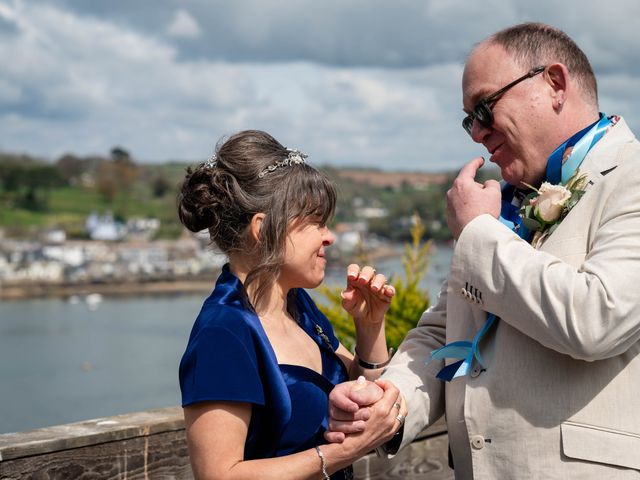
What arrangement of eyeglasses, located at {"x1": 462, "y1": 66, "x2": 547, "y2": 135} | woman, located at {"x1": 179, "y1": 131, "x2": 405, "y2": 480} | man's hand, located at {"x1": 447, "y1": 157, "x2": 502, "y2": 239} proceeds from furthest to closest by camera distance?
1. eyeglasses, located at {"x1": 462, "y1": 66, "x2": 547, "y2": 135}
2. man's hand, located at {"x1": 447, "y1": 157, "x2": 502, "y2": 239}
3. woman, located at {"x1": 179, "y1": 131, "x2": 405, "y2": 480}

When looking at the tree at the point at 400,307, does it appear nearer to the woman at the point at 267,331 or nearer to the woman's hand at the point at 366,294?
the woman's hand at the point at 366,294

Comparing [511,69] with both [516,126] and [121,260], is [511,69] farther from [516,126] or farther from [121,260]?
[121,260]

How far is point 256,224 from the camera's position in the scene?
2465 millimetres

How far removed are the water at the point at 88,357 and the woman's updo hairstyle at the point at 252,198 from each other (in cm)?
1806

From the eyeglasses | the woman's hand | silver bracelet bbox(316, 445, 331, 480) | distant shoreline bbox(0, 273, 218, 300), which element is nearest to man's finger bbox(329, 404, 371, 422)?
silver bracelet bbox(316, 445, 331, 480)

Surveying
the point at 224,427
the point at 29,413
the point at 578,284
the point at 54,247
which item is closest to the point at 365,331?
the point at 224,427

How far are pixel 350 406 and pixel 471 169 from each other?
739 millimetres

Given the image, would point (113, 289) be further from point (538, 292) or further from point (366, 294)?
point (538, 292)

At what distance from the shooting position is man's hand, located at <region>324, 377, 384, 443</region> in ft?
7.59

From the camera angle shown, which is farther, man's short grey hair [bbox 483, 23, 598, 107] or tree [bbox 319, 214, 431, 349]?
tree [bbox 319, 214, 431, 349]

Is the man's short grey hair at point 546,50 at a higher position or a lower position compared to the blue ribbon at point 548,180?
higher

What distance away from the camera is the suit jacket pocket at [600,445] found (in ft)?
6.96

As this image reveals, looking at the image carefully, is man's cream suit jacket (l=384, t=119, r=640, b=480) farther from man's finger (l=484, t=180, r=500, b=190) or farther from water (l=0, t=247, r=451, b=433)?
water (l=0, t=247, r=451, b=433)

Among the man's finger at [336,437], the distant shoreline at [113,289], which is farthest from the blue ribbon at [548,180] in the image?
the distant shoreline at [113,289]
